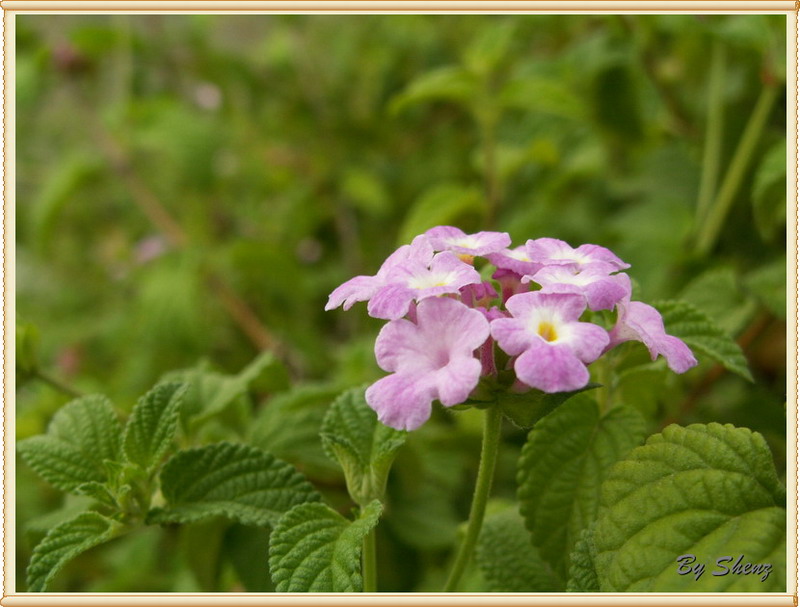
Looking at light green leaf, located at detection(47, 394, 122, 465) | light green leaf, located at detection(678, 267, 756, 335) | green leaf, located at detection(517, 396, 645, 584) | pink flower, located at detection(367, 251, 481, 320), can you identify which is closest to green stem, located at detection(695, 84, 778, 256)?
light green leaf, located at detection(678, 267, 756, 335)

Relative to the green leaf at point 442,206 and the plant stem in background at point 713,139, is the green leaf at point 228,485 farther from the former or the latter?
the plant stem in background at point 713,139

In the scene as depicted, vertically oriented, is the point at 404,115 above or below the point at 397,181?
above

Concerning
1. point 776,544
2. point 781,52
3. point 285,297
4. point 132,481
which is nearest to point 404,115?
point 285,297

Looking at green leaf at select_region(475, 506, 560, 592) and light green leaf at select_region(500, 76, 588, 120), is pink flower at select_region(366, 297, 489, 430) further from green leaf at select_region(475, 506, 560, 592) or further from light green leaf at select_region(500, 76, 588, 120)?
light green leaf at select_region(500, 76, 588, 120)

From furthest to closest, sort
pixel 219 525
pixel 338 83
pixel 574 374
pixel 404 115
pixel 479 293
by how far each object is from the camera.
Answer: pixel 338 83, pixel 404 115, pixel 219 525, pixel 479 293, pixel 574 374

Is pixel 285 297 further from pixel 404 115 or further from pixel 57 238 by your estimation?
pixel 57 238

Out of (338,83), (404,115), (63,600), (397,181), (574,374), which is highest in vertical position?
Result: (338,83)

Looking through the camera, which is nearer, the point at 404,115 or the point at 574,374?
the point at 574,374
